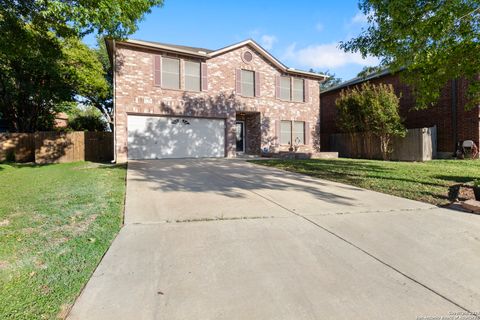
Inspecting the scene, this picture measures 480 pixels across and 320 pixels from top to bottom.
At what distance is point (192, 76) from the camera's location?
49.3 feet

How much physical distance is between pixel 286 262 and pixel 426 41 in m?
7.14

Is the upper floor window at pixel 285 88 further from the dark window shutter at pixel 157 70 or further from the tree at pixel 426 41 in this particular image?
the tree at pixel 426 41

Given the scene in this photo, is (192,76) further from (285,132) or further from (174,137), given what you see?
(285,132)

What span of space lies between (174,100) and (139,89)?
5.55ft

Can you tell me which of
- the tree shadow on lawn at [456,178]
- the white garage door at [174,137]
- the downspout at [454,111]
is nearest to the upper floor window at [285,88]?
the white garage door at [174,137]

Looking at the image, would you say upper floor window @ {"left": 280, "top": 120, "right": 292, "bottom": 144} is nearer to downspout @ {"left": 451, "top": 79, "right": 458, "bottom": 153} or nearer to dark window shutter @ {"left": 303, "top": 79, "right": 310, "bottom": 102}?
dark window shutter @ {"left": 303, "top": 79, "right": 310, "bottom": 102}

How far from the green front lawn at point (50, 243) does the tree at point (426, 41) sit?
7.41 metres

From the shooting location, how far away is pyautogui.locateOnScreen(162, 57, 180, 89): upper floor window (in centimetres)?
1432

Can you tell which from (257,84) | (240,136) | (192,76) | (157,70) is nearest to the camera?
(157,70)

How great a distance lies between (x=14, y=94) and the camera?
1712 centimetres

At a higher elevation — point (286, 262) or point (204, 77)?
point (204, 77)

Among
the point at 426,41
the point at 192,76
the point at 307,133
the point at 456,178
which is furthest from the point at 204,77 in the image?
the point at 456,178

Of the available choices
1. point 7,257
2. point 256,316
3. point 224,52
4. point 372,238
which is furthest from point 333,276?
point 224,52

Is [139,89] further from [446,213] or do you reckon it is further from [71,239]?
[446,213]
